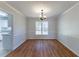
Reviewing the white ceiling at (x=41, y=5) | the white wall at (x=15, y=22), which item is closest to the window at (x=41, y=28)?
the white wall at (x=15, y=22)

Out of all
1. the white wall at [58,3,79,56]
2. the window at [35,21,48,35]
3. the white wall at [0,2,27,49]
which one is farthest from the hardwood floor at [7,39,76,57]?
the window at [35,21,48,35]

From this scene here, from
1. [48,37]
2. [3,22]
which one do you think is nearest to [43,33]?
[48,37]

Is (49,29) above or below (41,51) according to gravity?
above

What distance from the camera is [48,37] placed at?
477 inches

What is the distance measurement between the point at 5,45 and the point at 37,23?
6.29 m

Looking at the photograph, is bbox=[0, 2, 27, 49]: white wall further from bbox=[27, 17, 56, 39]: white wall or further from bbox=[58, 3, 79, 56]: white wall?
bbox=[27, 17, 56, 39]: white wall

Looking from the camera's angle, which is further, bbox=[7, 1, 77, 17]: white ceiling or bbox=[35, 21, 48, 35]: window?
bbox=[35, 21, 48, 35]: window

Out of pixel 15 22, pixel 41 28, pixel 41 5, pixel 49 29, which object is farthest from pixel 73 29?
pixel 41 28

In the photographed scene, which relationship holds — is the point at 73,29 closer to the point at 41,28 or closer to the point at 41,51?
the point at 41,51

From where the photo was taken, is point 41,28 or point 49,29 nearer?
A: point 49,29

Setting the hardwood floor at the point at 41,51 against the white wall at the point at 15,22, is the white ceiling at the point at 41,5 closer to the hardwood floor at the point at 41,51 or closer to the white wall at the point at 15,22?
the white wall at the point at 15,22

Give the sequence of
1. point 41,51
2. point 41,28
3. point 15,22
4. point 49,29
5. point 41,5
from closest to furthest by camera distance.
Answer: point 41,5, point 41,51, point 15,22, point 49,29, point 41,28

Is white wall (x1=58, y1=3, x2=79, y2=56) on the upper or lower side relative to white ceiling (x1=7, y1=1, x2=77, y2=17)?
lower

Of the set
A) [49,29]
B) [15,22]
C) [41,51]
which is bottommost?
[41,51]
